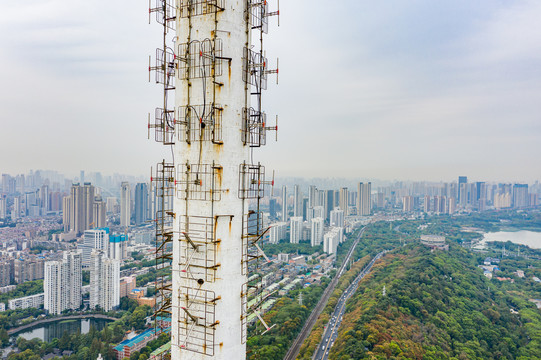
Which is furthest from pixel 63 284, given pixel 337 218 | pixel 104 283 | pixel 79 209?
pixel 337 218

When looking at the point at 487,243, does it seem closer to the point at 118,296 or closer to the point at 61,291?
the point at 118,296

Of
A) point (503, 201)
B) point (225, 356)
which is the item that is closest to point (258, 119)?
point (225, 356)

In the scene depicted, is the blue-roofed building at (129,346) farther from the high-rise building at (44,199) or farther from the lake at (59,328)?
the high-rise building at (44,199)

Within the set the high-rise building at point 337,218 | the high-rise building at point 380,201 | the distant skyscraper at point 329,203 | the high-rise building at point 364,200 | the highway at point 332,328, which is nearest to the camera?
the highway at point 332,328

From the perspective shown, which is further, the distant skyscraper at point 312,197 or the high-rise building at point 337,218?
the distant skyscraper at point 312,197

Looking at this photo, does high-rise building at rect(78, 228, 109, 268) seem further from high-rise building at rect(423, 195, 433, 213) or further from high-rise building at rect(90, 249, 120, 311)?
high-rise building at rect(423, 195, 433, 213)

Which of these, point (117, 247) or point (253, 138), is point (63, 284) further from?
point (253, 138)

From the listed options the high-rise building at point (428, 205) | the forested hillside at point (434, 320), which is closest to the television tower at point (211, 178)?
the forested hillside at point (434, 320)
